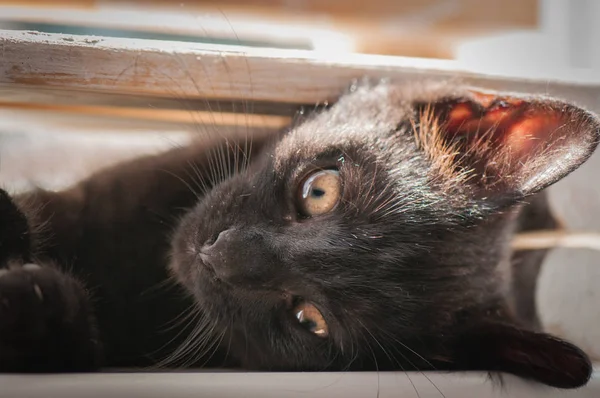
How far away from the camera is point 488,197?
3.46 feet

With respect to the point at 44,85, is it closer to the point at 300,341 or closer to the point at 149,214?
the point at 149,214

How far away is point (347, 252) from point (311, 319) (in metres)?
0.18

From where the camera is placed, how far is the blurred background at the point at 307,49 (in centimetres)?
120

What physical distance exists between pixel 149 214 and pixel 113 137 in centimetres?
22

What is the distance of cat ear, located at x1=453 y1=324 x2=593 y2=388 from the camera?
0.92 metres

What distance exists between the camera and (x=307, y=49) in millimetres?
1220

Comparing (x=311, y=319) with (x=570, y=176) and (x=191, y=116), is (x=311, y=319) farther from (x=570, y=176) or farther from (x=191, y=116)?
(x=570, y=176)

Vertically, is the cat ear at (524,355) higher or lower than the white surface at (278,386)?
higher

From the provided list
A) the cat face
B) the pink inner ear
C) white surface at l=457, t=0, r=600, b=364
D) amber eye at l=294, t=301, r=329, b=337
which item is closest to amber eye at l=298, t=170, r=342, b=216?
the cat face

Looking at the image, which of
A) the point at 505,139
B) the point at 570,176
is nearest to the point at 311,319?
the point at 505,139

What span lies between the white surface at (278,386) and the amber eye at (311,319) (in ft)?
0.62

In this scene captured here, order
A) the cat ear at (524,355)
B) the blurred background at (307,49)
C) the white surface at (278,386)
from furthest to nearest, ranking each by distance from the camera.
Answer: the blurred background at (307,49) → the cat ear at (524,355) → the white surface at (278,386)

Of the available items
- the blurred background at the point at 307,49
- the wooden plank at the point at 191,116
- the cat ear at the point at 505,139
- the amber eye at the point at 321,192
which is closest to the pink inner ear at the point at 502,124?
the cat ear at the point at 505,139

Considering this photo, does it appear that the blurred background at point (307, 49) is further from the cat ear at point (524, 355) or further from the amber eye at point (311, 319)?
the amber eye at point (311, 319)
